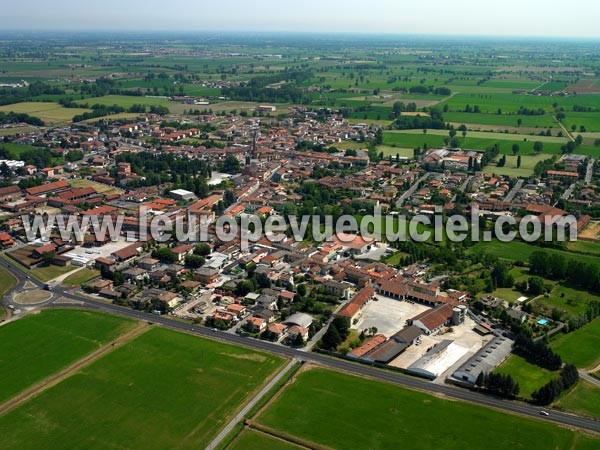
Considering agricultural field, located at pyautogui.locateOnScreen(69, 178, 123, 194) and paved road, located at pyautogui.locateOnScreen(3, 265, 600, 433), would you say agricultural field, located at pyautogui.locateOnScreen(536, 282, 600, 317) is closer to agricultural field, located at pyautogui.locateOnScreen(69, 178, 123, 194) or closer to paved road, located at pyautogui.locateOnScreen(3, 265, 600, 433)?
paved road, located at pyautogui.locateOnScreen(3, 265, 600, 433)

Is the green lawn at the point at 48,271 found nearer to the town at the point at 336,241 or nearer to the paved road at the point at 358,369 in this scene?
the town at the point at 336,241

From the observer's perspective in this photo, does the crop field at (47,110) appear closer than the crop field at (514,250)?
No

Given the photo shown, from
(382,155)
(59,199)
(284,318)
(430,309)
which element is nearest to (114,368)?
(284,318)

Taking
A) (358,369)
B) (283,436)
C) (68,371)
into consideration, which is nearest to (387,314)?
(358,369)

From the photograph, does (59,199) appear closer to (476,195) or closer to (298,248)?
(298,248)

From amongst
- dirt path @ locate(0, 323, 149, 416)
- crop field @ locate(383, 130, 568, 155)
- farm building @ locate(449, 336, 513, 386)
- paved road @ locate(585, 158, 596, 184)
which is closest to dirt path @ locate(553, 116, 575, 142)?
crop field @ locate(383, 130, 568, 155)

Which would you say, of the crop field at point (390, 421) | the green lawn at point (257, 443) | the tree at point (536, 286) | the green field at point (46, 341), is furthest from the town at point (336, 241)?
the green field at point (46, 341)
